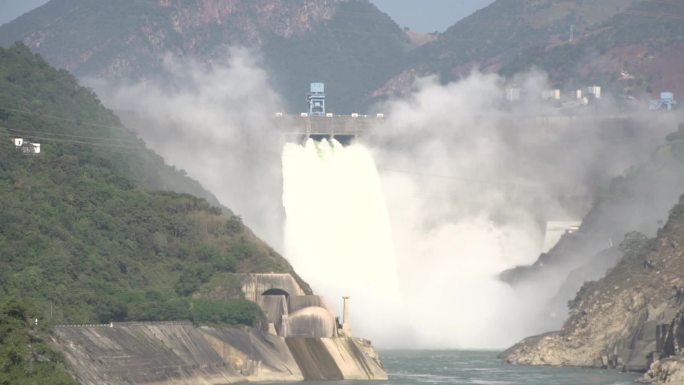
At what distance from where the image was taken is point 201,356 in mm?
171500

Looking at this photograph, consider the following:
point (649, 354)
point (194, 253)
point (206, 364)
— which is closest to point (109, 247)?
point (194, 253)

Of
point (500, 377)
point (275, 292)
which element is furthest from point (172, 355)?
point (500, 377)

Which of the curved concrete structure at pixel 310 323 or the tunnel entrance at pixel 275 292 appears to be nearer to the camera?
the curved concrete structure at pixel 310 323

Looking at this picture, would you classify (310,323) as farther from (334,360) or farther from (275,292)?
(334,360)

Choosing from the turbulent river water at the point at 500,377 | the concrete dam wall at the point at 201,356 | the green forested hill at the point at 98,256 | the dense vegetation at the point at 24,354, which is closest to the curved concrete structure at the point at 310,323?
the concrete dam wall at the point at 201,356

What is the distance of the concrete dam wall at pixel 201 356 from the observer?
154750 mm

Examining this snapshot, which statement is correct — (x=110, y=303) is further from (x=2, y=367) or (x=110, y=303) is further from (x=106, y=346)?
(x=2, y=367)

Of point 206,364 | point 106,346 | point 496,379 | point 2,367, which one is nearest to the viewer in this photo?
point 2,367

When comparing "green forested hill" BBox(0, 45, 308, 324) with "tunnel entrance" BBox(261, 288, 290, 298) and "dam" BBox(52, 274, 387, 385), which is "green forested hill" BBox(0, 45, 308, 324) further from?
"tunnel entrance" BBox(261, 288, 290, 298)

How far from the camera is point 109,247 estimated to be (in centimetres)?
18912

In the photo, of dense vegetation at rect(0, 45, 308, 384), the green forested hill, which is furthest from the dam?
the green forested hill

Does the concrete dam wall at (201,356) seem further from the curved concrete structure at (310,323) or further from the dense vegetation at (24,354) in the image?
the dense vegetation at (24,354)

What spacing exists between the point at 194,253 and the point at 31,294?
1140 inches

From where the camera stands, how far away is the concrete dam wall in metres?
155
